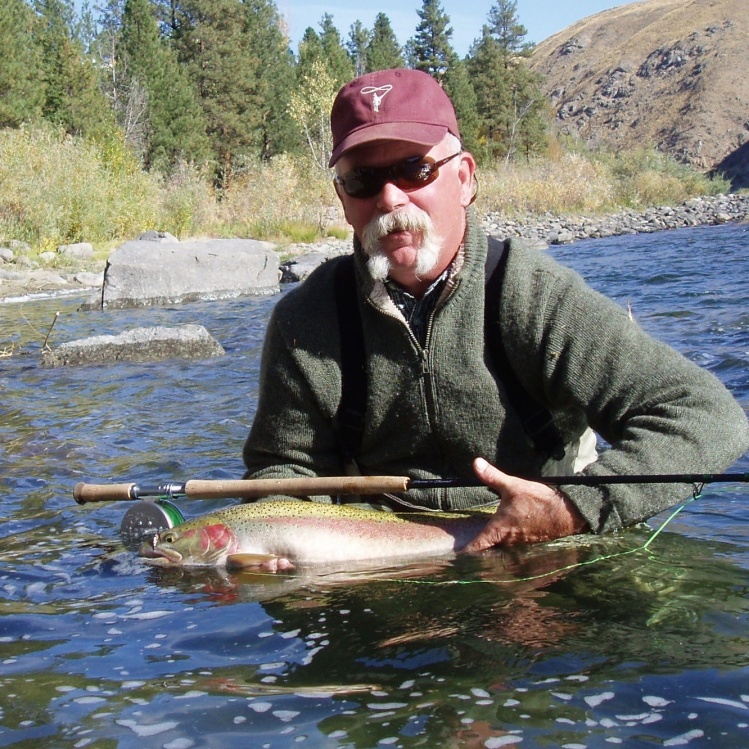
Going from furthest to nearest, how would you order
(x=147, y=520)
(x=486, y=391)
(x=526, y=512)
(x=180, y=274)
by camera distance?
1. (x=180, y=274)
2. (x=147, y=520)
3. (x=486, y=391)
4. (x=526, y=512)

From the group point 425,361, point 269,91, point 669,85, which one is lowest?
point 425,361

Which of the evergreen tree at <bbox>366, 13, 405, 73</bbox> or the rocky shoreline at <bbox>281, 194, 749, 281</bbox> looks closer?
the rocky shoreline at <bbox>281, 194, 749, 281</bbox>

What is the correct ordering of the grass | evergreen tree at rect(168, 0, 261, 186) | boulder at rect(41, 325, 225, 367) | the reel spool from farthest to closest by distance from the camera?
evergreen tree at rect(168, 0, 261, 186) < the grass < boulder at rect(41, 325, 225, 367) < the reel spool

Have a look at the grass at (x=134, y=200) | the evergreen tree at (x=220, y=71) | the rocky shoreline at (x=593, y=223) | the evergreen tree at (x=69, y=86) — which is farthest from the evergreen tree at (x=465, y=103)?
the grass at (x=134, y=200)

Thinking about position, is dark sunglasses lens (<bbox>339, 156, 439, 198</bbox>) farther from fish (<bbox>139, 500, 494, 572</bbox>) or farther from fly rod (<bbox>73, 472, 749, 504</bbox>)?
fish (<bbox>139, 500, 494, 572</bbox>)

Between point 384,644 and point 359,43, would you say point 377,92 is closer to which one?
point 384,644

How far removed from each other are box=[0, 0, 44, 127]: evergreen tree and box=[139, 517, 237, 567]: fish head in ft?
131

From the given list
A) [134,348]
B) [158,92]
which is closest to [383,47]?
[158,92]

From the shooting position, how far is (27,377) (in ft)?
30.5

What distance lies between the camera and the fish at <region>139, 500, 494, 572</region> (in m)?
3.57

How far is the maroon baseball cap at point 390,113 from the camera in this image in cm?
336

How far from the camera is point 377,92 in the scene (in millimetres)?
3430

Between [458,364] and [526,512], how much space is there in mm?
571

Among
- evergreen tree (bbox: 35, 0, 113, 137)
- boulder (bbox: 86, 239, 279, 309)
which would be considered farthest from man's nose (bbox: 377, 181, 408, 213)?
evergreen tree (bbox: 35, 0, 113, 137)
